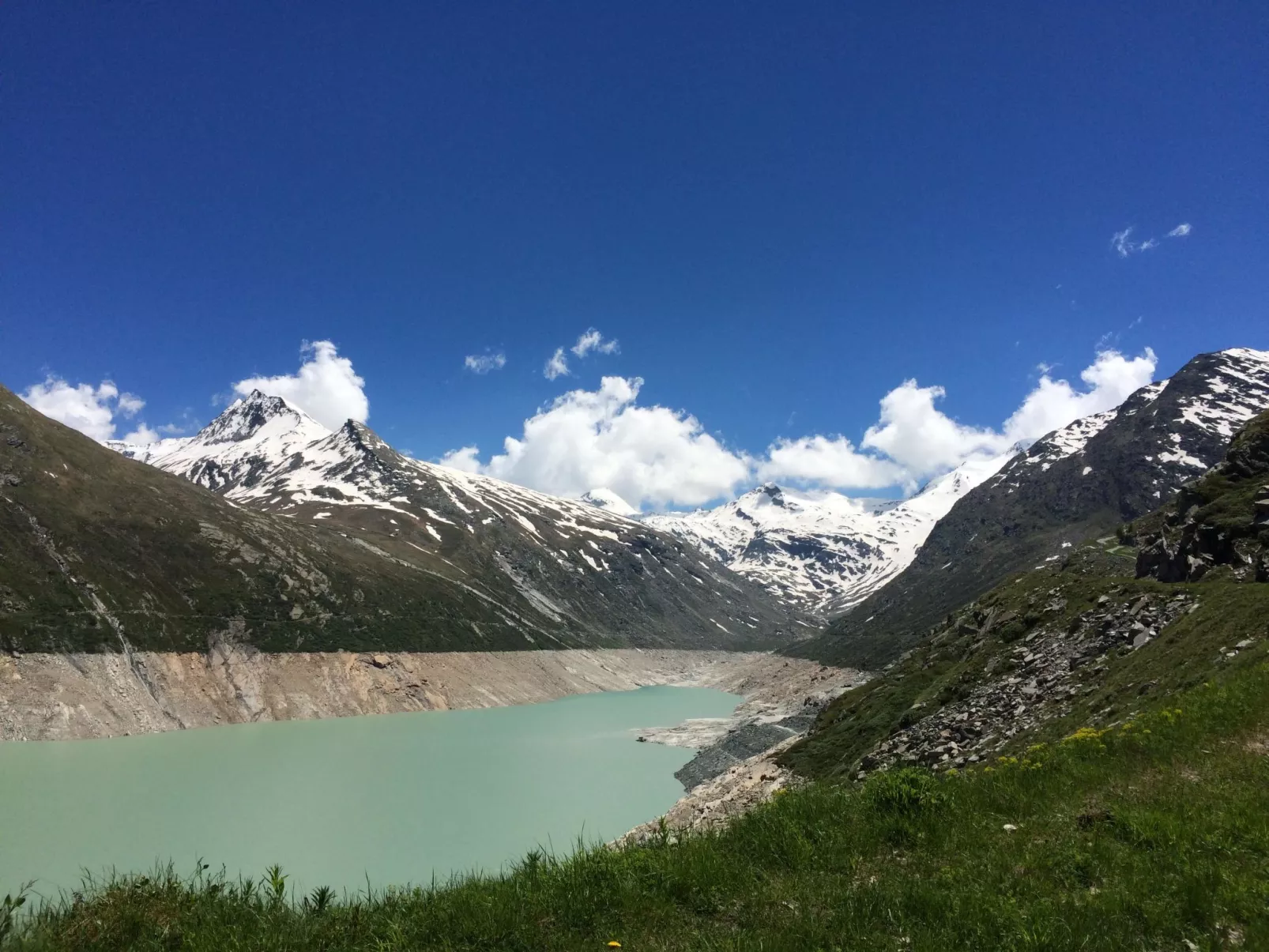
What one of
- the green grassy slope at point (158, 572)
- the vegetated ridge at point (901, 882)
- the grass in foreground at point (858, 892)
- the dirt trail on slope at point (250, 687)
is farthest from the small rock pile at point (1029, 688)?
the green grassy slope at point (158, 572)

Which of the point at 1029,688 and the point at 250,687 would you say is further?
the point at 250,687

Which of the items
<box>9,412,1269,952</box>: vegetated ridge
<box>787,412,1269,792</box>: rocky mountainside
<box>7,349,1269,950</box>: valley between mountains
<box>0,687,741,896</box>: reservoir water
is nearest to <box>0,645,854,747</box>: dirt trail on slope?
<box>7,349,1269,950</box>: valley between mountains

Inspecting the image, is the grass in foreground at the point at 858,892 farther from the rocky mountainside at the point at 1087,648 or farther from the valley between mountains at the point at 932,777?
the rocky mountainside at the point at 1087,648

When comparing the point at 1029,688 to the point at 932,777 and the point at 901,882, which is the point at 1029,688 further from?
the point at 901,882

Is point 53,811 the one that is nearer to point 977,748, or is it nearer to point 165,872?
point 165,872

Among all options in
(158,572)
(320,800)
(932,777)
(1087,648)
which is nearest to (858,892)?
(932,777)
